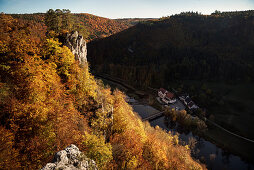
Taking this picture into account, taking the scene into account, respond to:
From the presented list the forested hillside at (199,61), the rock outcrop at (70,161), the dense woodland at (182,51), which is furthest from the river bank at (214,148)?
the rock outcrop at (70,161)

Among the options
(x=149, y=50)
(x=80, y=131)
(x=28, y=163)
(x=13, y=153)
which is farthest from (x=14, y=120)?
(x=149, y=50)

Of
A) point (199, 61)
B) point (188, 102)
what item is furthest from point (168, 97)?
point (199, 61)

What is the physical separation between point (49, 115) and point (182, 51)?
465ft

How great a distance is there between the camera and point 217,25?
503ft

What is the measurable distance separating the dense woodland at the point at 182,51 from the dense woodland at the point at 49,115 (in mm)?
70013

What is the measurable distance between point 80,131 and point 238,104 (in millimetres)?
86707

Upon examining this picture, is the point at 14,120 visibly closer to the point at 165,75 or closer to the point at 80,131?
the point at 80,131

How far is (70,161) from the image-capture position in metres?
8.10

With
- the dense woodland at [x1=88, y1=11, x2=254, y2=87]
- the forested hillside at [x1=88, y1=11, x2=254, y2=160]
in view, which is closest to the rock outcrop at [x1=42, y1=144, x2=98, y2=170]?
the forested hillside at [x1=88, y1=11, x2=254, y2=160]

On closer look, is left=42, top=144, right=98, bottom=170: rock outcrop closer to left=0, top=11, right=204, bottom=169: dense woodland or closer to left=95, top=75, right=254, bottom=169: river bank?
left=0, top=11, right=204, bottom=169: dense woodland

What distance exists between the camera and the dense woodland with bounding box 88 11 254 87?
332ft

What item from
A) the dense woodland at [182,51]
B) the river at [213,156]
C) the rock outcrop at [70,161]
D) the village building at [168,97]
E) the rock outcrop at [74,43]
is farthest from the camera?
the dense woodland at [182,51]

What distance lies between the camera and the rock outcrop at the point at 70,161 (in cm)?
733

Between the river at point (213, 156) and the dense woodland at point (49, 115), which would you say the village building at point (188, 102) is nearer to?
the river at point (213, 156)
